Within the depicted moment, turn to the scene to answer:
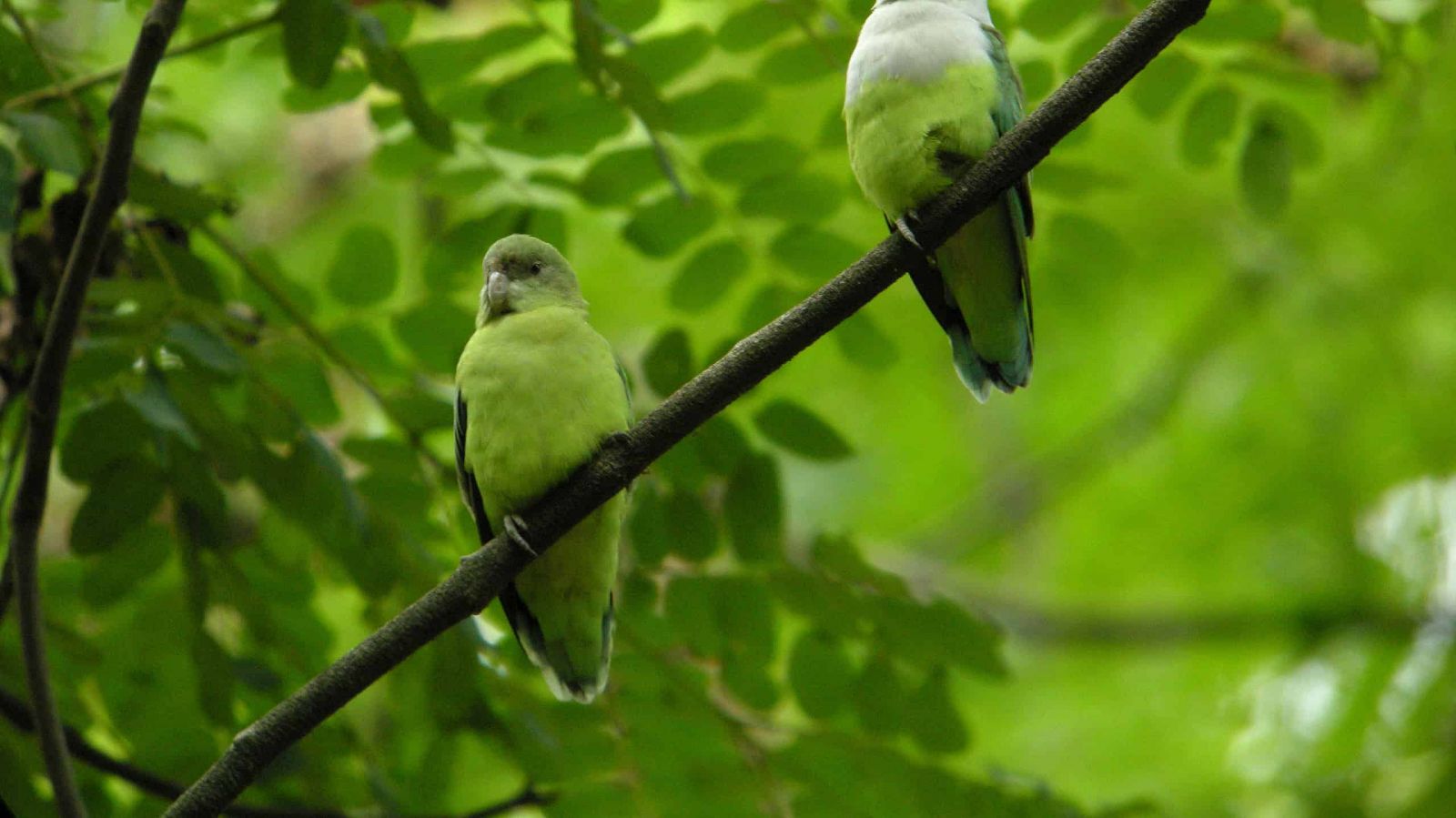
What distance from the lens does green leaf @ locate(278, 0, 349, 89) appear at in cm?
368

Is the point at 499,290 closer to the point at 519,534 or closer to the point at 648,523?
the point at 519,534

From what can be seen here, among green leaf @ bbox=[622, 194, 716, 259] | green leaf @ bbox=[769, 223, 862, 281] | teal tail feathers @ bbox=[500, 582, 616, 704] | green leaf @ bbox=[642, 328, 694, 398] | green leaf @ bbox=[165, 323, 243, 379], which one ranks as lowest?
teal tail feathers @ bbox=[500, 582, 616, 704]

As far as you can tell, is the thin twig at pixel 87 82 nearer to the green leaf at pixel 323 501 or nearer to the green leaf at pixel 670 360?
the green leaf at pixel 323 501

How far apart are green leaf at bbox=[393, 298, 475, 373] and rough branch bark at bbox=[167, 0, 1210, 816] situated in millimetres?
1413

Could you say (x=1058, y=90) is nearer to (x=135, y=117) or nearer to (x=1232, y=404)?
(x=135, y=117)

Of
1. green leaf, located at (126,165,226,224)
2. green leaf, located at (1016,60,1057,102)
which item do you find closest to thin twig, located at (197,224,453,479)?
green leaf, located at (126,165,226,224)

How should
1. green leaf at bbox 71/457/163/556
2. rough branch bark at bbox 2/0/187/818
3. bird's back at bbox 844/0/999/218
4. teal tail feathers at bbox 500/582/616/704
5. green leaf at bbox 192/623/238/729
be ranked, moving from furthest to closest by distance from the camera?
green leaf at bbox 192/623/238/729
green leaf at bbox 71/457/163/556
teal tail feathers at bbox 500/582/616/704
bird's back at bbox 844/0/999/218
rough branch bark at bbox 2/0/187/818

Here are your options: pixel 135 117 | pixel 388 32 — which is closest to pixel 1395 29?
pixel 388 32

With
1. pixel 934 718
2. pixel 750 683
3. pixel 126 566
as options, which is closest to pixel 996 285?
pixel 934 718

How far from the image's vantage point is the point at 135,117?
9.46 feet

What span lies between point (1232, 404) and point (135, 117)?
26.4 feet

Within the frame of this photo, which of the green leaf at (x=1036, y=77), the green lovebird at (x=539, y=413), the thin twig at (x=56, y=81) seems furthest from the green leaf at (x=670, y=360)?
the thin twig at (x=56, y=81)

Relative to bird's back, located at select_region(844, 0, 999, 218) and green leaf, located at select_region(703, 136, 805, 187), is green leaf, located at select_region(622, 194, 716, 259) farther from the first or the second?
bird's back, located at select_region(844, 0, 999, 218)

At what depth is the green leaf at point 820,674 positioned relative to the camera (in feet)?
14.8
